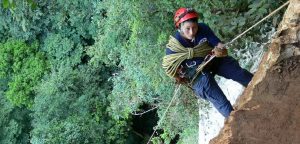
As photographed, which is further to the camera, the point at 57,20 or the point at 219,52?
the point at 57,20

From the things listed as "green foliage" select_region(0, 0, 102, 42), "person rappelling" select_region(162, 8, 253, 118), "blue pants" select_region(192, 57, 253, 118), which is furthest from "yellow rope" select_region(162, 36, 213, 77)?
"green foliage" select_region(0, 0, 102, 42)

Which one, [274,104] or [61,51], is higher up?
[61,51]

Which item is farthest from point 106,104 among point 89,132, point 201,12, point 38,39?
point 201,12

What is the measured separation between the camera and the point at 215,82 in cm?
466

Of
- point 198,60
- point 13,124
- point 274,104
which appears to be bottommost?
point 274,104

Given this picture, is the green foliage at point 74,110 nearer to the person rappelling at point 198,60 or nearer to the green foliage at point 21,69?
the green foliage at point 21,69

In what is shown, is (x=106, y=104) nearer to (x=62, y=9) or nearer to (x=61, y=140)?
(x=61, y=140)

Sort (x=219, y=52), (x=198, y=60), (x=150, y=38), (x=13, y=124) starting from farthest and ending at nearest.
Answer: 1. (x=13, y=124)
2. (x=150, y=38)
3. (x=198, y=60)
4. (x=219, y=52)

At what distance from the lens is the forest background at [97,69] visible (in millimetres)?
8328

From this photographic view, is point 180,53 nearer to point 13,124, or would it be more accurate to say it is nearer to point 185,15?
point 185,15

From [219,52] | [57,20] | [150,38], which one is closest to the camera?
[219,52]

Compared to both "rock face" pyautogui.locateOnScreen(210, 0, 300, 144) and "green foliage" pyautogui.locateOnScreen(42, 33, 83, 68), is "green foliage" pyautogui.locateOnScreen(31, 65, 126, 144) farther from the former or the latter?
"rock face" pyautogui.locateOnScreen(210, 0, 300, 144)

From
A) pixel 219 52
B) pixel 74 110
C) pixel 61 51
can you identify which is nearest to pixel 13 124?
pixel 74 110

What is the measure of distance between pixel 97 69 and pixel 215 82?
10.2m
